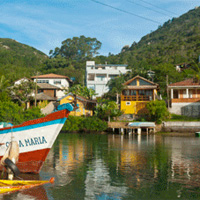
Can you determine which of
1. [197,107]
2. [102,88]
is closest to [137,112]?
[197,107]

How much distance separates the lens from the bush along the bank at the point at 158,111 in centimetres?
5416

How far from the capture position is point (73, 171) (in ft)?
60.1

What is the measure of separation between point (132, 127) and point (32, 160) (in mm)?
37417

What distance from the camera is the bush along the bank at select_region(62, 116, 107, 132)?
54375 mm

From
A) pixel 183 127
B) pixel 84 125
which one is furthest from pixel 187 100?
pixel 84 125

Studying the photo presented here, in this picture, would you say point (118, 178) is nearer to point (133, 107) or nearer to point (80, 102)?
point (133, 107)

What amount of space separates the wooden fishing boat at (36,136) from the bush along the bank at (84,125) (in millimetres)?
37366

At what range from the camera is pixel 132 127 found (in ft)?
174

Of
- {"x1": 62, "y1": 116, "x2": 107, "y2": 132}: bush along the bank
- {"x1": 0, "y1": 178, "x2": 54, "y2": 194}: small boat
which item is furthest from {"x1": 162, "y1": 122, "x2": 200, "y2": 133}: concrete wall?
{"x1": 0, "y1": 178, "x2": 54, "y2": 194}: small boat

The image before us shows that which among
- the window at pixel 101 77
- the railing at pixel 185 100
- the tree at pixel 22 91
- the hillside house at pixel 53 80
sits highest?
the window at pixel 101 77

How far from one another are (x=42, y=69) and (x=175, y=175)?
89533 mm

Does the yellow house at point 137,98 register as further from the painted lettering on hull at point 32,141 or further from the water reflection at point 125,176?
the painted lettering on hull at point 32,141

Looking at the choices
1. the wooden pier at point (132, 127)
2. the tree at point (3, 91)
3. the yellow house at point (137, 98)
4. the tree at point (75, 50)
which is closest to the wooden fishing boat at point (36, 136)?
the wooden pier at point (132, 127)

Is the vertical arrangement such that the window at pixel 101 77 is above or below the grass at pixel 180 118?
above
